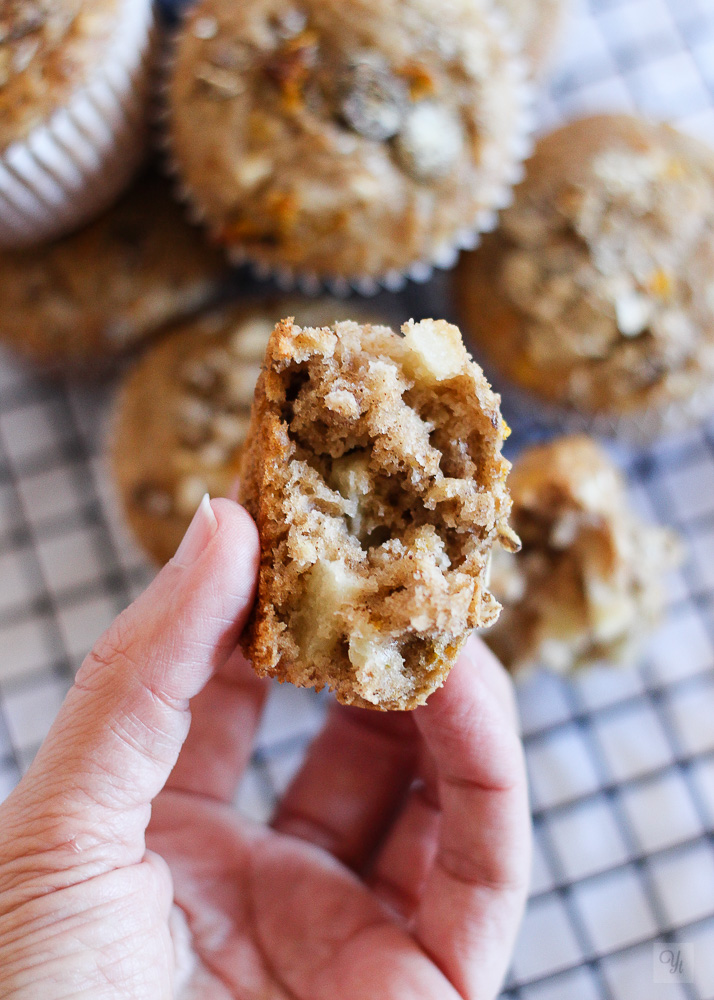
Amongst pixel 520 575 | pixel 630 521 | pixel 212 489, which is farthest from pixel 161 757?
pixel 630 521

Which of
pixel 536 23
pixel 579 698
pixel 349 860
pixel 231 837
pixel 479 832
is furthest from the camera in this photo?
pixel 579 698

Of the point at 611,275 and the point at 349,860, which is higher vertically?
the point at 611,275

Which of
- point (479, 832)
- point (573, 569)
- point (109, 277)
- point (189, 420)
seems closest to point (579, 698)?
point (573, 569)

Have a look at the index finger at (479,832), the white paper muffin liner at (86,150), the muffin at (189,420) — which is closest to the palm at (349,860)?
the index finger at (479,832)

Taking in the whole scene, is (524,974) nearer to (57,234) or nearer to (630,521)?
Result: (630,521)

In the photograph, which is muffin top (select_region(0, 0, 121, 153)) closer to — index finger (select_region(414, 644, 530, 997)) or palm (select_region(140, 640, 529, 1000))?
palm (select_region(140, 640, 529, 1000))

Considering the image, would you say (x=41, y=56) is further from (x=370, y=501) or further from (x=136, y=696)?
(x=136, y=696)

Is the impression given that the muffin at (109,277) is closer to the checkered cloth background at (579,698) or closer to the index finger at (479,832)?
the checkered cloth background at (579,698)
